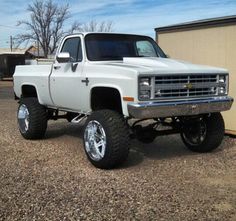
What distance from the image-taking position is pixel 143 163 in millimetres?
7449

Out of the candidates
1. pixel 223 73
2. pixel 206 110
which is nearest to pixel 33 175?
pixel 206 110

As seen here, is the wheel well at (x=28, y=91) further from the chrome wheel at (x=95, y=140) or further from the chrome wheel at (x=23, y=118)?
the chrome wheel at (x=95, y=140)

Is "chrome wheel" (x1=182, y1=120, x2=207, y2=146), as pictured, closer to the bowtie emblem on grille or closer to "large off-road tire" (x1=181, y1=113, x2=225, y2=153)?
"large off-road tire" (x1=181, y1=113, x2=225, y2=153)

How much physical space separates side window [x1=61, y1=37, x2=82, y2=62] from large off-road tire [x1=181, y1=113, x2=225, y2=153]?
214 centimetres

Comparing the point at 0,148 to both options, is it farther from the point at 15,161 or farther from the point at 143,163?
the point at 143,163

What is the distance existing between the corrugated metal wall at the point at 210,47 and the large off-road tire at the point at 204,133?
1511 millimetres

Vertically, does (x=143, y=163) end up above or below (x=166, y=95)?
below

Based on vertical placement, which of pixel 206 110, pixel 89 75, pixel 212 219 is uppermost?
pixel 89 75

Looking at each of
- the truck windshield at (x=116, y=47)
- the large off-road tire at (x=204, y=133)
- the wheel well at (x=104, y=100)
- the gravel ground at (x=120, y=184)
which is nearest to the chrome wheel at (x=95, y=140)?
the gravel ground at (x=120, y=184)

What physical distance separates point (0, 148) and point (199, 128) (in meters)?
3.53

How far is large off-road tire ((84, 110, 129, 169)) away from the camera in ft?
22.3

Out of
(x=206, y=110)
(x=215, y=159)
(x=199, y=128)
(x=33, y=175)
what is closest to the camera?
(x=33, y=175)

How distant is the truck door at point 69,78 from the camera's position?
311 inches

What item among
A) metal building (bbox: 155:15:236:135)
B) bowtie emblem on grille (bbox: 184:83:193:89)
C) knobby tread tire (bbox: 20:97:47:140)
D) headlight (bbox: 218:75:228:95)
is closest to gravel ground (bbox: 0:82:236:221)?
knobby tread tire (bbox: 20:97:47:140)
